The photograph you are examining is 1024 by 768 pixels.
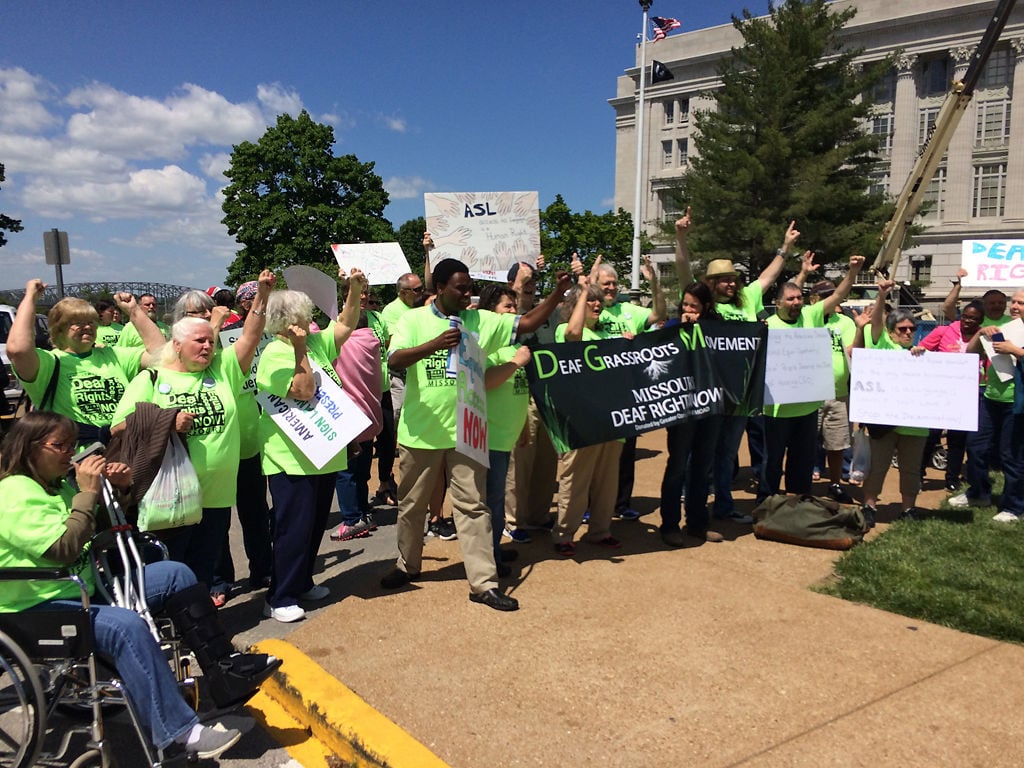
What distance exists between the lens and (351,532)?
6500 millimetres

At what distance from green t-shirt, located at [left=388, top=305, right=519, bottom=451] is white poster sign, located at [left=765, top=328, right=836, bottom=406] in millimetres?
2890

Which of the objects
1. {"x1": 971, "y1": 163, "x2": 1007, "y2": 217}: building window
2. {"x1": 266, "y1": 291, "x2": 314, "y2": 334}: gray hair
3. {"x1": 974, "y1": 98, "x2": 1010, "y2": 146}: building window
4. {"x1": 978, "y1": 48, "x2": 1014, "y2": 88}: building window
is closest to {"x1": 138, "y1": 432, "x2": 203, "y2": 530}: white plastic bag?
{"x1": 266, "y1": 291, "x2": 314, "y2": 334}: gray hair

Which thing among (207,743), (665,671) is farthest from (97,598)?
(665,671)

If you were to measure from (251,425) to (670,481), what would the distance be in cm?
306

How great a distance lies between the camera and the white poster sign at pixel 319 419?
4559 millimetres

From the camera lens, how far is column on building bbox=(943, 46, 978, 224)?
1891 inches

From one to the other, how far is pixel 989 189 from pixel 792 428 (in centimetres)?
5147

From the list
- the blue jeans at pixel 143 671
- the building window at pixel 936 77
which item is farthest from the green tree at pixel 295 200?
the blue jeans at pixel 143 671

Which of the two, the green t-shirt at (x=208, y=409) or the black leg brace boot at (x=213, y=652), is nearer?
the black leg brace boot at (x=213, y=652)

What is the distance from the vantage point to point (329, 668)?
13.2ft

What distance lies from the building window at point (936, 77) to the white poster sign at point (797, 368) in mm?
52654

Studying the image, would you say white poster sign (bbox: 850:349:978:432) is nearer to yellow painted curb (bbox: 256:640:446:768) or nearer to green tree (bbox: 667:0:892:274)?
yellow painted curb (bbox: 256:640:446:768)

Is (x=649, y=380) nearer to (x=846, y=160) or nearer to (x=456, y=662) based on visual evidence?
(x=456, y=662)

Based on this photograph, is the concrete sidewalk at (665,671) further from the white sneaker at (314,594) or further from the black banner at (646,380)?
the black banner at (646,380)
